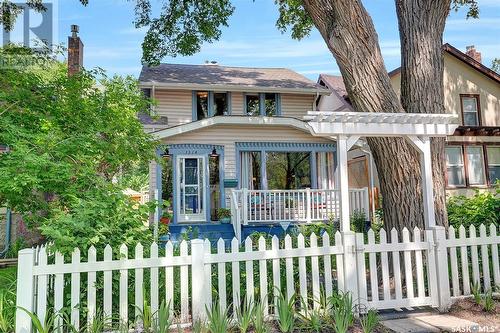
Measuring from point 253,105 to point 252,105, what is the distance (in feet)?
0.14

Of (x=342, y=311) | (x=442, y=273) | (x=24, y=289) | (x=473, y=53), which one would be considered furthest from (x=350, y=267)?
(x=473, y=53)

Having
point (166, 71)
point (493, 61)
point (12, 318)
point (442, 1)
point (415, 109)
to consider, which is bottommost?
point (12, 318)

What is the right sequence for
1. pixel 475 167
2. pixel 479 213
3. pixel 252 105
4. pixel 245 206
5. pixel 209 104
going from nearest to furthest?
pixel 479 213 < pixel 245 206 < pixel 209 104 < pixel 252 105 < pixel 475 167

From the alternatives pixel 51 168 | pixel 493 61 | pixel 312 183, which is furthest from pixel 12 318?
pixel 493 61

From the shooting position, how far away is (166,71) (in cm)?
1436

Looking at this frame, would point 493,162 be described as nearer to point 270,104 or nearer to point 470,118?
point 470,118

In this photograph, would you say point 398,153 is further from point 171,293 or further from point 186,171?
point 186,171

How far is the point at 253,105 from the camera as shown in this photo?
537 inches

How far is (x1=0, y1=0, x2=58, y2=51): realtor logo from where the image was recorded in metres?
10.1

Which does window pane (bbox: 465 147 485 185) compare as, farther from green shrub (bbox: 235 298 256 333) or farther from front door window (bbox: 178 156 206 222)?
green shrub (bbox: 235 298 256 333)

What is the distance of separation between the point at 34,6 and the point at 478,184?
1762cm

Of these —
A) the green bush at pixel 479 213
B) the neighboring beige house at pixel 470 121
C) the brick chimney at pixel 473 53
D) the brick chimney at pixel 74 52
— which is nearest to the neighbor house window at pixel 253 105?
the neighboring beige house at pixel 470 121

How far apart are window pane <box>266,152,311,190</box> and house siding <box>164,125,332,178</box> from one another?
2.82ft

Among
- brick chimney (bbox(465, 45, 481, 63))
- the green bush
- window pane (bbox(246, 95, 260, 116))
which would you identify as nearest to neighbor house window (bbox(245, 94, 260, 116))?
window pane (bbox(246, 95, 260, 116))
